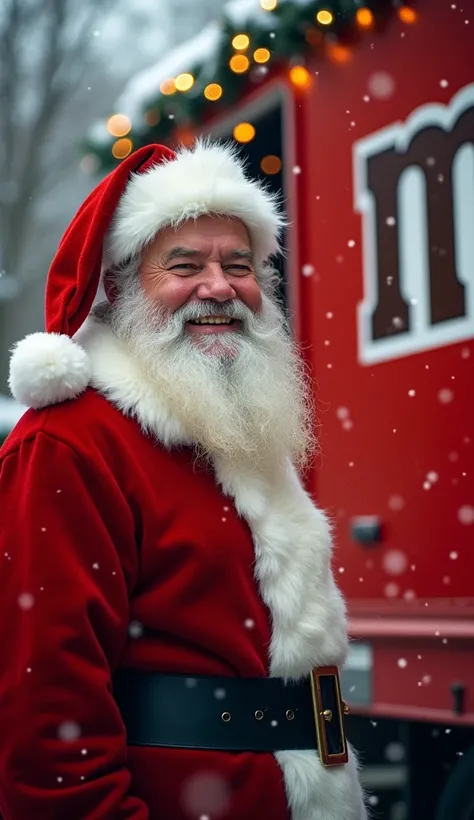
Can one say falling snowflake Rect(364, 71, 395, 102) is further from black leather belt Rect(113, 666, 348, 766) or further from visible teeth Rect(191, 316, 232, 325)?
black leather belt Rect(113, 666, 348, 766)

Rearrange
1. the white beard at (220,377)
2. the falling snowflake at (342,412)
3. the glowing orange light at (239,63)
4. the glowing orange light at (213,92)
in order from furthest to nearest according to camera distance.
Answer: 1. the glowing orange light at (213,92)
2. the glowing orange light at (239,63)
3. the falling snowflake at (342,412)
4. the white beard at (220,377)

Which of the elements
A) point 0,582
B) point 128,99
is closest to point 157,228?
point 0,582

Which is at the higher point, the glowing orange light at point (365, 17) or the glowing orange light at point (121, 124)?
the glowing orange light at point (121, 124)

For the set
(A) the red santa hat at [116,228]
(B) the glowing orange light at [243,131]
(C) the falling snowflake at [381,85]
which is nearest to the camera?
(A) the red santa hat at [116,228]

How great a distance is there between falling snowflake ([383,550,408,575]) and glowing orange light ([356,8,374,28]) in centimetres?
204

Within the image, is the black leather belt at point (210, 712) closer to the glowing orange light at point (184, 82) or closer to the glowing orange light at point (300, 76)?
the glowing orange light at point (300, 76)

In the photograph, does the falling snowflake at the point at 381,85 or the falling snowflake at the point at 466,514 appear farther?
the falling snowflake at the point at 381,85

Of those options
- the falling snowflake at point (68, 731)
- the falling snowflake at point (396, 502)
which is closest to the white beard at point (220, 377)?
the falling snowflake at point (68, 731)

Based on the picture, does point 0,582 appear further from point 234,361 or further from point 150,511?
Answer: point 234,361

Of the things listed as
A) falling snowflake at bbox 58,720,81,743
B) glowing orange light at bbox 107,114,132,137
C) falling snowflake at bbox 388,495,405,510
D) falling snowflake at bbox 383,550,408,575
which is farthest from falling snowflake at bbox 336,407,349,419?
falling snowflake at bbox 58,720,81,743

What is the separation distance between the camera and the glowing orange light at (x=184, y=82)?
525 cm

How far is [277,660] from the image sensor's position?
2.31 meters

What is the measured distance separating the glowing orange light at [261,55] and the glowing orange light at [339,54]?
430mm

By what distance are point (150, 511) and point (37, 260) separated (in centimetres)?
1616
